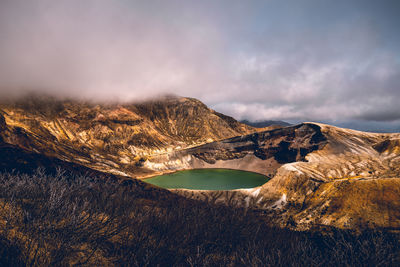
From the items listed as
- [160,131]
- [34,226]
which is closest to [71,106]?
[160,131]

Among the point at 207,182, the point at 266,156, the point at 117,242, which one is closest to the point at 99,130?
the point at 207,182

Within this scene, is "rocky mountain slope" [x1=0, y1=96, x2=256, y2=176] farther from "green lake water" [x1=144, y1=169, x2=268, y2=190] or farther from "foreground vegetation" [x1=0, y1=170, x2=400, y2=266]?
"foreground vegetation" [x1=0, y1=170, x2=400, y2=266]

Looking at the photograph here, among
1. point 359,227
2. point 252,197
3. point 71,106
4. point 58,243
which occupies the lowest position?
point 252,197

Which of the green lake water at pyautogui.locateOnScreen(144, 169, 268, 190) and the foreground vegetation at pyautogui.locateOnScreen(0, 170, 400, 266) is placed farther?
the green lake water at pyautogui.locateOnScreen(144, 169, 268, 190)

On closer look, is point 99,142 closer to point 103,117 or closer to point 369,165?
point 103,117

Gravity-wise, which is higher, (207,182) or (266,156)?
(266,156)

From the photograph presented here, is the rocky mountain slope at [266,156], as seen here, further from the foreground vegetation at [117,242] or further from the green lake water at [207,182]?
the foreground vegetation at [117,242]

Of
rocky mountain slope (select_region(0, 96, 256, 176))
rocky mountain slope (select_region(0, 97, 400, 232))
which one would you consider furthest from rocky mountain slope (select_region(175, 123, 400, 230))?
rocky mountain slope (select_region(0, 96, 256, 176))

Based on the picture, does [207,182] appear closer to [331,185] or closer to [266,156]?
[266,156]
